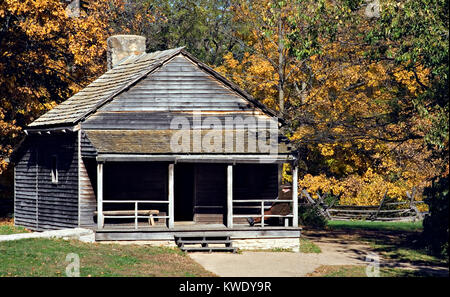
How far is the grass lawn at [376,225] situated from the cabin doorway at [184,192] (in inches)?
389

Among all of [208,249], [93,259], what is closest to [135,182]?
[208,249]

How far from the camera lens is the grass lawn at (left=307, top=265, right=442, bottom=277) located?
1905cm

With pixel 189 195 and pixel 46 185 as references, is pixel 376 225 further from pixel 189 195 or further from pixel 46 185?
pixel 46 185

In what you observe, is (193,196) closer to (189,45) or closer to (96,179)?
(96,179)

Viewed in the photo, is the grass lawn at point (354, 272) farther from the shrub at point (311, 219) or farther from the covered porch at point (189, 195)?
the shrub at point (311, 219)

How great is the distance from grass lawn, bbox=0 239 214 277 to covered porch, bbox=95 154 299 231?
1.76 metres

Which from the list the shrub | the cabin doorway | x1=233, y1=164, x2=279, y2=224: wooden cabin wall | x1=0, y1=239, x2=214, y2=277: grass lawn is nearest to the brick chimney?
the cabin doorway

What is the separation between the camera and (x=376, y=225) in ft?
119

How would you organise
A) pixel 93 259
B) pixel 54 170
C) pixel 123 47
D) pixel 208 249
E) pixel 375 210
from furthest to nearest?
pixel 375 210
pixel 123 47
pixel 54 170
pixel 208 249
pixel 93 259

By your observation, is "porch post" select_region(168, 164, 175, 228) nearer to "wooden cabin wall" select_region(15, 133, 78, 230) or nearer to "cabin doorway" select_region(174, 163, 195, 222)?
"cabin doorway" select_region(174, 163, 195, 222)

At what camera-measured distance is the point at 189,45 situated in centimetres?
5922

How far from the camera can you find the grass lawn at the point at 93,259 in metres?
18.2

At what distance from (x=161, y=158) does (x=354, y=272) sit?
8.17 m
